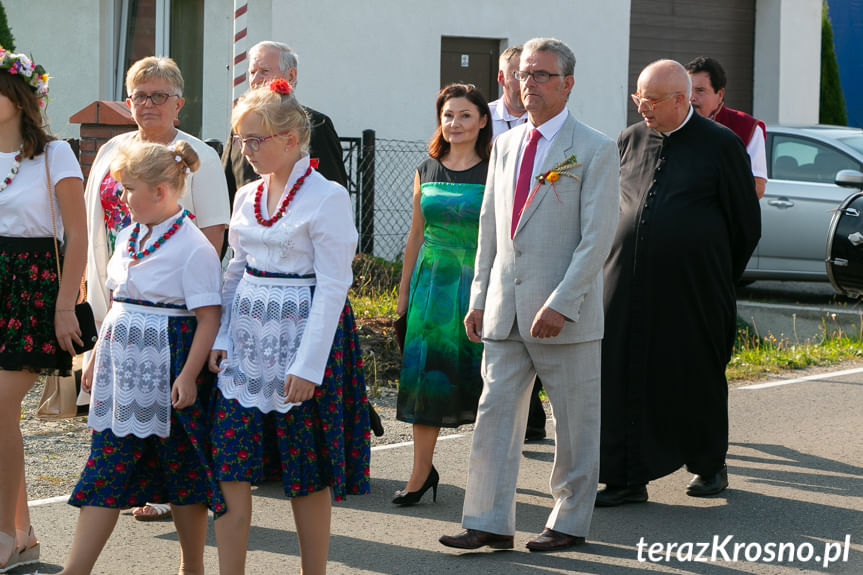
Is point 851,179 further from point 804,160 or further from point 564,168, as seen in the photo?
point 564,168

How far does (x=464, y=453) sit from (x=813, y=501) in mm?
1931

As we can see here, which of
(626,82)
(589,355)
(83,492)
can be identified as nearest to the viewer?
(83,492)

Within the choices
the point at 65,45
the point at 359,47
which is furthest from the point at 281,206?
the point at 359,47

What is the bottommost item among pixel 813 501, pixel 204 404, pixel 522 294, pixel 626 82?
pixel 813 501

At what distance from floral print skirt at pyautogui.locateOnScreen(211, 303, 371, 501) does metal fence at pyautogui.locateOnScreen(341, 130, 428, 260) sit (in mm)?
9348

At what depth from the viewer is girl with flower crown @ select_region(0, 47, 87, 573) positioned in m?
4.62

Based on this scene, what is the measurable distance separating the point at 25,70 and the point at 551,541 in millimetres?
2870

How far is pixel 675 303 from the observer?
19.1 feet

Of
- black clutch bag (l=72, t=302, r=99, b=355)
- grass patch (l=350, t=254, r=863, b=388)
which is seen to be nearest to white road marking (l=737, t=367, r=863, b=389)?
grass patch (l=350, t=254, r=863, b=388)

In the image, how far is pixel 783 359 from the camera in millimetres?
9500

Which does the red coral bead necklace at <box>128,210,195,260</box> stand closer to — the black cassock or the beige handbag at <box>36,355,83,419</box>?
the beige handbag at <box>36,355,83,419</box>

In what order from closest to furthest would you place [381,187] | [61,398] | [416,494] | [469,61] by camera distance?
1. [61,398]
2. [416,494]
3. [381,187]
4. [469,61]

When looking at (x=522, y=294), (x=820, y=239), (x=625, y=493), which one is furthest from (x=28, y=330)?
(x=820, y=239)

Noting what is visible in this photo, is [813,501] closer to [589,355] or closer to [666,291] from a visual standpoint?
[666,291]
